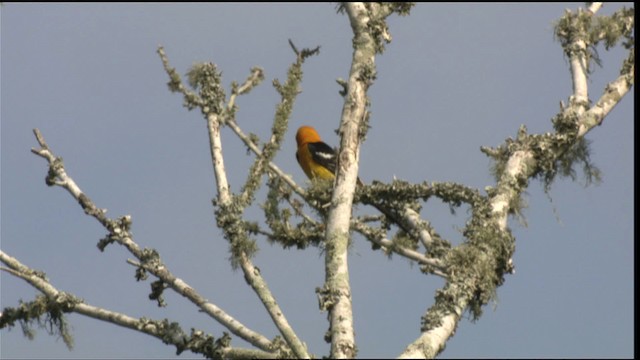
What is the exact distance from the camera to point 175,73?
35.9 ft

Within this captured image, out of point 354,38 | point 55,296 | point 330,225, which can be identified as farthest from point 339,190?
point 55,296

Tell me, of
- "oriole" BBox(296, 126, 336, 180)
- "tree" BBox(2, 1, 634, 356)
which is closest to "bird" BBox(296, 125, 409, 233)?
"oriole" BBox(296, 126, 336, 180)

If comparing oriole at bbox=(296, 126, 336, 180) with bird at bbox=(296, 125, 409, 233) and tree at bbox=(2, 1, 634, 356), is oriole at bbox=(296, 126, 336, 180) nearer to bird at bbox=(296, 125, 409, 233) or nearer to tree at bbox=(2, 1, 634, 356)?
bird at bbox=(296, 125, 409, 233)

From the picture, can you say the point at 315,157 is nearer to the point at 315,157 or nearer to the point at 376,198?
the point at 315,157

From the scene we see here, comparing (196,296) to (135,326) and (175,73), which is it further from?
(175,73)

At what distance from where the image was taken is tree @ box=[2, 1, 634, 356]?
28.4ft

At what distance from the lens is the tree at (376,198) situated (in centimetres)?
865

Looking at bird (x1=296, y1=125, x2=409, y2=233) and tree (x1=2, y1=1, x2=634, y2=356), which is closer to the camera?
tree (x1=2, y1=1, x2=634, y2=356)

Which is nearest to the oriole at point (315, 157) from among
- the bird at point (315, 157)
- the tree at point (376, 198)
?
the bird at point (315, 157)

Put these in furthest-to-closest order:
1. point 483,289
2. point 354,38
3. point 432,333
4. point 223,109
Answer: point 223,109, point 354,38, point 483,289, point 432,333

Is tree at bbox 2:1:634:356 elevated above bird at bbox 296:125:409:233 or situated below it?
below

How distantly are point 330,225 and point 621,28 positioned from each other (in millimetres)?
3565

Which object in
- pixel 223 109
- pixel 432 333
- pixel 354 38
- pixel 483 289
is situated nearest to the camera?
pixel 432 333

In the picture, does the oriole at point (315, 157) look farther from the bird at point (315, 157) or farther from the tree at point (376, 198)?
the tree at point (376, 198)
